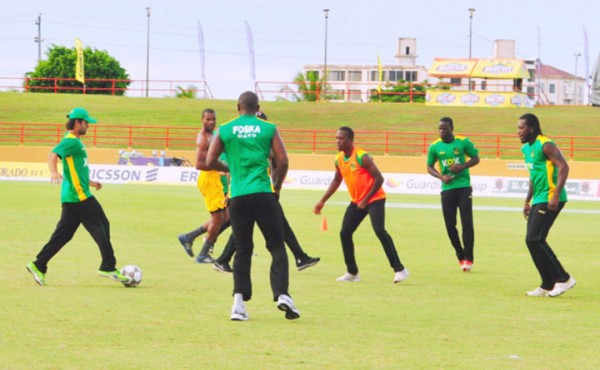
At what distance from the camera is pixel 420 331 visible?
879 cm

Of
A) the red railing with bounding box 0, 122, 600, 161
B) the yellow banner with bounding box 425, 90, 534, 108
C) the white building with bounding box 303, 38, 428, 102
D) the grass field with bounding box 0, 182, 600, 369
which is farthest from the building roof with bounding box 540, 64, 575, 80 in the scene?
the grass field with bounding box 0, 182, 600, 369

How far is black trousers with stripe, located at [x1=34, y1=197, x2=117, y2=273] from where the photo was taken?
37.9 feet

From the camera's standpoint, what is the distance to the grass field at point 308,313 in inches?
295

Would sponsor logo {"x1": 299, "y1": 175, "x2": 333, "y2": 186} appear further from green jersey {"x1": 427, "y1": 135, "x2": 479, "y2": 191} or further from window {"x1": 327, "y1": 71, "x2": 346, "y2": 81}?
window {"x1": 327, "y1": 71, "x2": 346, "y2": 81}

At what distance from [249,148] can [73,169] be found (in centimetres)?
321

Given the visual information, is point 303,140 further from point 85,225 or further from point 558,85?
point 558,85

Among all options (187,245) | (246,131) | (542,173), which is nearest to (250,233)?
(246,131)

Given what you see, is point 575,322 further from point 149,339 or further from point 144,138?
point 144,138

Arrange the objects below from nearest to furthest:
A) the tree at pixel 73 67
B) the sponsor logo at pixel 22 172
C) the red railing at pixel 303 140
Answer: the sponsor logo at pixel 22 172, the red railing at pixel 303 140, the tree at pixel 73 67

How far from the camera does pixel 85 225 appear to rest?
38.2 feet

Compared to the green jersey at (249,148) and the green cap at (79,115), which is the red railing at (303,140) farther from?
the green jersey at (249,148)

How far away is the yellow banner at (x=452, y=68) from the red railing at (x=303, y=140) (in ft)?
38.1

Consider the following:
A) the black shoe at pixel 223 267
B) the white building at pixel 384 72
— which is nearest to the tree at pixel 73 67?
the white building at pixel 384 72

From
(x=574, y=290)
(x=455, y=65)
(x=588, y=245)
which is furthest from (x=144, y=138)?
(x=574, y=290)
